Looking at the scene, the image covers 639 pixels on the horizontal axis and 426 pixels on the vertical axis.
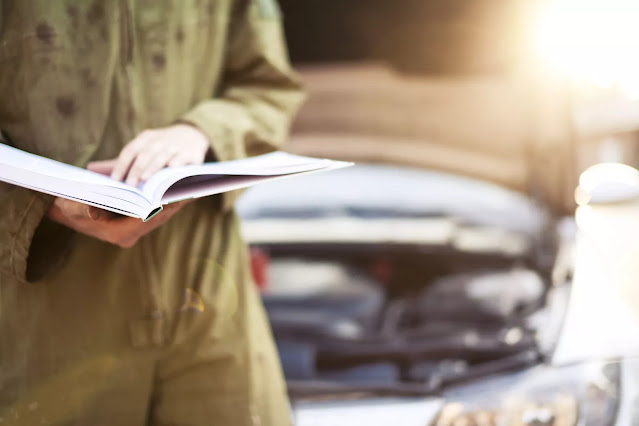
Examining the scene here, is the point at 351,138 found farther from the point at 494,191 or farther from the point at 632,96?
the point at 632,96

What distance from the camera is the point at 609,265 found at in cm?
125

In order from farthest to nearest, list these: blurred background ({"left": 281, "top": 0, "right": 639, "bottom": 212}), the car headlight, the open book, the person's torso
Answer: blurred background ({"left": 281, "top": 0, "right": 639, "bottom": 212})
the car headlight
the person's torso
the open book

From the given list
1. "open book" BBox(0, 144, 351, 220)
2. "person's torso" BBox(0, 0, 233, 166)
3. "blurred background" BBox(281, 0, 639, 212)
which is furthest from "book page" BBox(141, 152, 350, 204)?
"blurred background" BBox(281, 0, 639, 212)

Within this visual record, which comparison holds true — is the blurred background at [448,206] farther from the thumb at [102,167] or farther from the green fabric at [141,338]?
the thumb at [102,167]

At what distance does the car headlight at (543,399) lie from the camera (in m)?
0.83

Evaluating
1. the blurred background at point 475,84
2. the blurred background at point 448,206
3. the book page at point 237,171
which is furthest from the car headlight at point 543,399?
the blurred background at point 475,84

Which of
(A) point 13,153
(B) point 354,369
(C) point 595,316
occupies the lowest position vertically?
(B) point 354,369

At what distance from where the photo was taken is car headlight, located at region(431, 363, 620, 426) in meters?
0.83

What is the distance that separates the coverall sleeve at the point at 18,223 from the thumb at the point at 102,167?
2.0 inches

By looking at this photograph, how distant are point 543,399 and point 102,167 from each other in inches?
27.9

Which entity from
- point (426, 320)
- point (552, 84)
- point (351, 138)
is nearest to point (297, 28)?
point (351, 138)

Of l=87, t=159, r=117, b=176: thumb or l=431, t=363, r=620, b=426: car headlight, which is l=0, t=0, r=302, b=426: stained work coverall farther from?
l=431, t=363, r=620, b=426: car headlight

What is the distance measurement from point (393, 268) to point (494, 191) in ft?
1.21

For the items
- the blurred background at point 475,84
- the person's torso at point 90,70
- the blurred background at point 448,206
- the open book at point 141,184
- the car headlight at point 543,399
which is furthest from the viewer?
the blurred background at point 475,84
